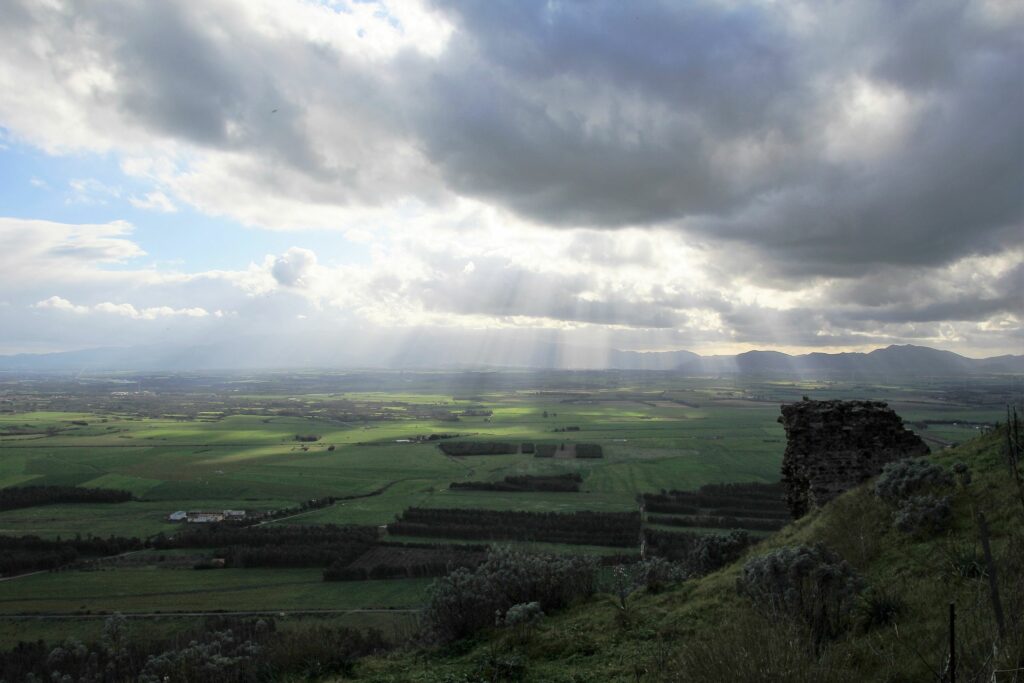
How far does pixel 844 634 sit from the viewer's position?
7.76 m

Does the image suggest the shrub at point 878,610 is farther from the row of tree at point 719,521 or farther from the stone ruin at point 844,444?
the row of tree at point 719,521

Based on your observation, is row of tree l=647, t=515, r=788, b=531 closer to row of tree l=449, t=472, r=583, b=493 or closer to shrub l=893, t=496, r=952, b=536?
row of tree l=449, t=472, r=583, b=493

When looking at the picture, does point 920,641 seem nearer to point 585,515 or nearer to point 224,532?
point 585,515

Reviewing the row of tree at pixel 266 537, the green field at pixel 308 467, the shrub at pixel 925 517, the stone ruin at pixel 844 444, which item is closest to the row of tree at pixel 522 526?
the green field at pixel 308 467

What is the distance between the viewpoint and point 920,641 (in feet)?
22.4

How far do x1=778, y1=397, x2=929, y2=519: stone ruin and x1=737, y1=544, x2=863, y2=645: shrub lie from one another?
7159mm

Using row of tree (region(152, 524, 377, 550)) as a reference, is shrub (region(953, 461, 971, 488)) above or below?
above

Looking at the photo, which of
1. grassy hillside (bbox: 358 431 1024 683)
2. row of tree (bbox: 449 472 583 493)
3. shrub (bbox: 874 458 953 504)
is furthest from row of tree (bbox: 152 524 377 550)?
shrub (bbox: 874 458 953 504)

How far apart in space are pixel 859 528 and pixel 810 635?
7.25m

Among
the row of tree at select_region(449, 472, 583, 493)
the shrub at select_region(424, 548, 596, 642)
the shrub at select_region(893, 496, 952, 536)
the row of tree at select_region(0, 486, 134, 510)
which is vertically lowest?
the row of tree at select_region(0, 486, 134, 510)

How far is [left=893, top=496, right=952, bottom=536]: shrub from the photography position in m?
11.0

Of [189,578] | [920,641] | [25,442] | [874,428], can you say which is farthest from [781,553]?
[25,442]

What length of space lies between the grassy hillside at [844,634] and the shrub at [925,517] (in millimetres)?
179

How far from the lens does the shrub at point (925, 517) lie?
36.2 ft
